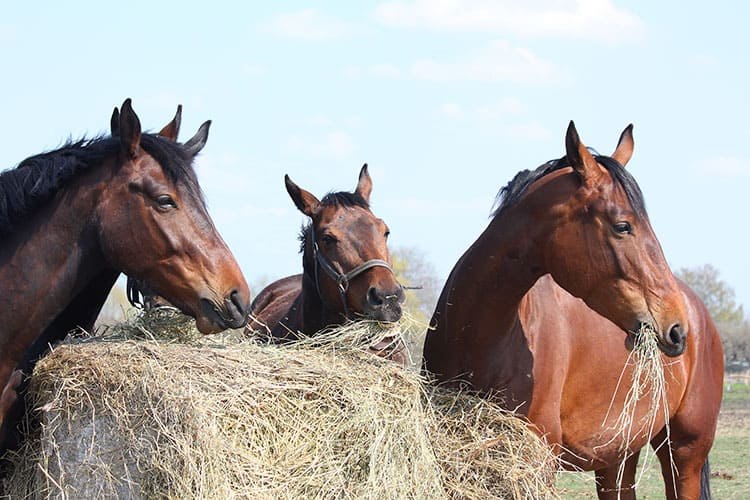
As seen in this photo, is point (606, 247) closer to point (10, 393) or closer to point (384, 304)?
point (384, 304)

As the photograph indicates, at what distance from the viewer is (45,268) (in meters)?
3.89

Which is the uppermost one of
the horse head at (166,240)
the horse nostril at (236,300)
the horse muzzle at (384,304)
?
the horse head at (166,240)

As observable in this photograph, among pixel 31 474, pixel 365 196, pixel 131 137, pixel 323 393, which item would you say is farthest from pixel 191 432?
pixel 365 196

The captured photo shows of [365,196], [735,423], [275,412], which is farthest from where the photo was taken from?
[735,423]

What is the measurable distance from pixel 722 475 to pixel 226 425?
7855 mm

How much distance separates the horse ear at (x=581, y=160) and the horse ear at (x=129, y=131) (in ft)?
6.43

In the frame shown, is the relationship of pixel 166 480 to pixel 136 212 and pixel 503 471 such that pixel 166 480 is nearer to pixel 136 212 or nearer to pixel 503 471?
pixel 136 212

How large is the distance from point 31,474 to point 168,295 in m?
0.96

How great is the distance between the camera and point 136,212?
12.7ft

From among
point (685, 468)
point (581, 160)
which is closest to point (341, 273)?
point (581, 160)

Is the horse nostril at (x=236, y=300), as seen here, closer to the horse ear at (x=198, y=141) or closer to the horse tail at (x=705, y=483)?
the horse ear at (x=198, y=141)

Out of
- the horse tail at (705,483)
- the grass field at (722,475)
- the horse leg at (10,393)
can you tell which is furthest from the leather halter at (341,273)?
the horse tail at (705,483)

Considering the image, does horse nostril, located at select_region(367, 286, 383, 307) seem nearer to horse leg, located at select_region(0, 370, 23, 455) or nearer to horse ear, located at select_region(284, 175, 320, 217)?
horse ear, located at select_region(284, 175, 320, 217)

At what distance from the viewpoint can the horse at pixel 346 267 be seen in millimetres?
4926
